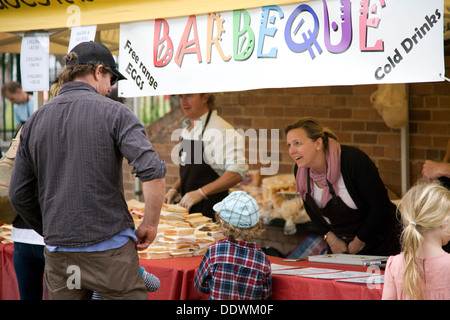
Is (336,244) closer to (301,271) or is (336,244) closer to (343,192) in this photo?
(343,192)

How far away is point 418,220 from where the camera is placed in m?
2.63

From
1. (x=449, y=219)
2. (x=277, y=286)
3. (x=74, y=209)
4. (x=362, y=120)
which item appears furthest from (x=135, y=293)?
(x=362, y=120)

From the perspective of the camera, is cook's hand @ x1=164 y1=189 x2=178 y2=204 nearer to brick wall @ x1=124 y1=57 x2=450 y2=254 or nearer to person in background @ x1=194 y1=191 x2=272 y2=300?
brick wall @ x1=124 y1=57 x2=450 y2=254

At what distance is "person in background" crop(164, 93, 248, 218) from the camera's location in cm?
490

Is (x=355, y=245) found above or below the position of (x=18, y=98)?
below

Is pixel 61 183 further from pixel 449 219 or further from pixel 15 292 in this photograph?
pixel 15 292

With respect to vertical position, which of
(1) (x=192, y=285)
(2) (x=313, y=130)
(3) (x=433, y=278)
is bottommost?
(1) (x=192, y=285)

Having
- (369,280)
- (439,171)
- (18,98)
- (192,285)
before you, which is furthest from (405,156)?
(18,98)

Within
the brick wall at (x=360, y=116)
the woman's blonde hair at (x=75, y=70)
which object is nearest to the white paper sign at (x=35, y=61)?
the woman's blonde hair at (x=75, y=70)

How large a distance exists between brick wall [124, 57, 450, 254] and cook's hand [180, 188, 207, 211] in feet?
6.33

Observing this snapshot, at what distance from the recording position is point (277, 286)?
11.5ft

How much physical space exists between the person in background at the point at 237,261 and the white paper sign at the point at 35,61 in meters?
1.66

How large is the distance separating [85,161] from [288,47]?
4.20ft
